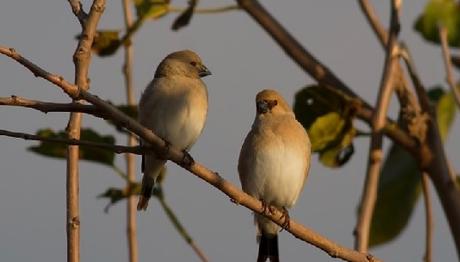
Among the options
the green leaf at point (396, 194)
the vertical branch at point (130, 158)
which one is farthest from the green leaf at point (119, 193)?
the green leaf at point (396, 194)

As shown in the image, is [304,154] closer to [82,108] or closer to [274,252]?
[274,252]

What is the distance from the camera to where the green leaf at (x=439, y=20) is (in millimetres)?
4465

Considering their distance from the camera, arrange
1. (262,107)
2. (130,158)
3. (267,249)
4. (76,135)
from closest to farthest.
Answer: (76,135) < (130,158) < (267,249) < (262,107)

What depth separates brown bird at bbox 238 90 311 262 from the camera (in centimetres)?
534

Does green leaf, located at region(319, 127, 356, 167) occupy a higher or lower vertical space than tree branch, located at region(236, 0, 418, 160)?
lower

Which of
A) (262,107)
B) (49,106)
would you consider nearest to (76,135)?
(49,106)

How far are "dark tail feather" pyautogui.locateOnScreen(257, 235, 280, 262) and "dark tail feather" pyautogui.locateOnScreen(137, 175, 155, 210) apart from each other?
0.56 meters

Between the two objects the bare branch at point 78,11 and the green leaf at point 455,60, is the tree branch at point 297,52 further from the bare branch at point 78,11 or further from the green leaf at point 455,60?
the bare branch at point 78,11

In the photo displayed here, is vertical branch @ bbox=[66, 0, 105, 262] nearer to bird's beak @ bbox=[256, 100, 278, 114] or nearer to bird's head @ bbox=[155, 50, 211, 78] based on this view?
bird's head @ bbox=[155, 50, 211, 78]

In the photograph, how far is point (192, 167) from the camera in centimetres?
309

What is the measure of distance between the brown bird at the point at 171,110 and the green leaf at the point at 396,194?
2.87 feet

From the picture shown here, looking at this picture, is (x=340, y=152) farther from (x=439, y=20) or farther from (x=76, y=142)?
(x=76, y=142)

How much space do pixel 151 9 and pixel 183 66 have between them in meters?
0.55

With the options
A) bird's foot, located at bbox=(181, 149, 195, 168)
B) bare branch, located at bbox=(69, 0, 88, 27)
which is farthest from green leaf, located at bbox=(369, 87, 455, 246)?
bird's foot, located at bbox=(181, 149, 195, 168)
